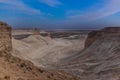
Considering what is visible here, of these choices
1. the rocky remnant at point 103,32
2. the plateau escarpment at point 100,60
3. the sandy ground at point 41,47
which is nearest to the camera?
the plateau escarpment at point 100,60

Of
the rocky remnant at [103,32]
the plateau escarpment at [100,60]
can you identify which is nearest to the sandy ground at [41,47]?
the rocky remnant at [103,32]

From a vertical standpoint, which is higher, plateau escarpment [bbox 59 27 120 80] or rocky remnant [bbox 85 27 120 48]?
rocky remnant [bbox 85 27 120 48]

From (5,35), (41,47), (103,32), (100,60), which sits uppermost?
(5,35)

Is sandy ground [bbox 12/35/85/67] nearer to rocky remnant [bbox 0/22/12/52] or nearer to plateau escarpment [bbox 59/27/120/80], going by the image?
plateau escarpment [bbox 59/27/120/80]

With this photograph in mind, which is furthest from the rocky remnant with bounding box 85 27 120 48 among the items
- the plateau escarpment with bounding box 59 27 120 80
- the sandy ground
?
the sandy ground

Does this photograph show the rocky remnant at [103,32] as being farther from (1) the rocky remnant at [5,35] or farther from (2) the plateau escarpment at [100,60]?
(1) the rocky remnant at [5,35]

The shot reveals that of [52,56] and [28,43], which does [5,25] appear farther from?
[28,43]

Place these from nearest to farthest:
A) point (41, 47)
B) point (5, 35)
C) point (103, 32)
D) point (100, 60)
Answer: point (5, 35), point (100, 60), point (103, 32), point (41, 47)

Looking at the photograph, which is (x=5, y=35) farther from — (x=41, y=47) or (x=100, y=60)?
(x=41, y=47)

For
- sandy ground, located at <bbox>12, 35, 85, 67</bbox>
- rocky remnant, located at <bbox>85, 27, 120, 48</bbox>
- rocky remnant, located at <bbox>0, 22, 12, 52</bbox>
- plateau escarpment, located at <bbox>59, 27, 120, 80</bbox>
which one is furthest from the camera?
sandy ground, located at <bbox>12, 35, 85, 67</bbox>

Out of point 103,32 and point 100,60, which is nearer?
→ point 100,60

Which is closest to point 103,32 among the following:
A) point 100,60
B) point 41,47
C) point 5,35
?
point 100,60

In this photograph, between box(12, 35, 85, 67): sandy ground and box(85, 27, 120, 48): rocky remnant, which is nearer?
box(85, 27, 120, 48): rocky remnant
